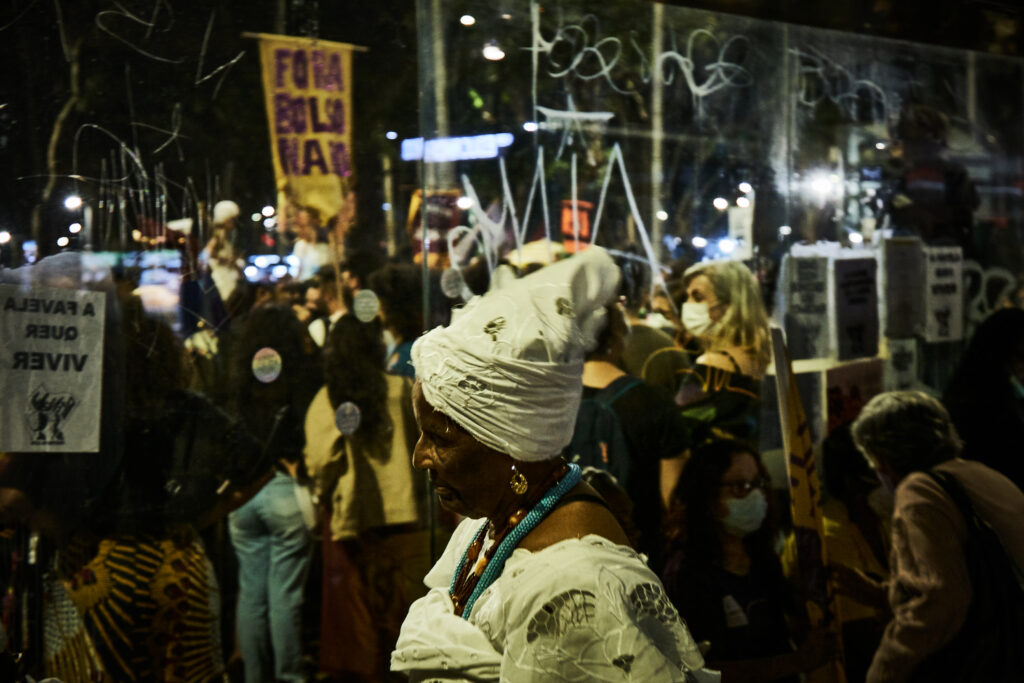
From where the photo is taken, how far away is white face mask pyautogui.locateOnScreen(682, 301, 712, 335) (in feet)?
14.5

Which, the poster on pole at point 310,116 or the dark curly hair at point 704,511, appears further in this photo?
the dark curly hair at point 704,511

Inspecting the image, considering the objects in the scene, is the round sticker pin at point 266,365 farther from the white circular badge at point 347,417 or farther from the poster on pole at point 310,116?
the poster on pole at point 310,116

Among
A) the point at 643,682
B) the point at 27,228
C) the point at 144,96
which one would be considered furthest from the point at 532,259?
the point at 643,682

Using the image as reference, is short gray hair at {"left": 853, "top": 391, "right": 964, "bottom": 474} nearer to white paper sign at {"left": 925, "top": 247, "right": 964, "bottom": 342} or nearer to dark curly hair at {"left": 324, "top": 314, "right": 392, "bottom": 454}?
white paper sign at {"left": 925, "top": 247, "right": 964, "bottom": 342}

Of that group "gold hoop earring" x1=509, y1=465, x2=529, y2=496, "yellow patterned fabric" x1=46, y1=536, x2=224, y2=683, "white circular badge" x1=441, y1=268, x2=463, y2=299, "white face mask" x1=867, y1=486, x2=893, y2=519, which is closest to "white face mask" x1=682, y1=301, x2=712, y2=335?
"white circular badge" x1=441, y1=268, x2=463, y2=299

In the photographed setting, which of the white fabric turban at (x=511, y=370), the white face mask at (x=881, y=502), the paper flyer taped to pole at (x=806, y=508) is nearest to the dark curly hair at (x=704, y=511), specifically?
the paper flyer taped to pole at (x=806, y=508)

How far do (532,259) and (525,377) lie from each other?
208 cm

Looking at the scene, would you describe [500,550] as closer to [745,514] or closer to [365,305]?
Answer: [365,305]

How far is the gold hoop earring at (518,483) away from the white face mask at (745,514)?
231cm

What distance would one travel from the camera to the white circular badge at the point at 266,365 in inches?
141

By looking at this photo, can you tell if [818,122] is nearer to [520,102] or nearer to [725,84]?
[725,84]

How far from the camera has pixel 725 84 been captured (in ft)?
14.9

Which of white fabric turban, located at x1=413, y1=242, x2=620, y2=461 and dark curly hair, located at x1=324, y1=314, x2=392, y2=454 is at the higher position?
white fabric turban, located at x1=413, y1=242, x2=620, y2=461

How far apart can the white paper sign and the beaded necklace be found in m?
3.53
